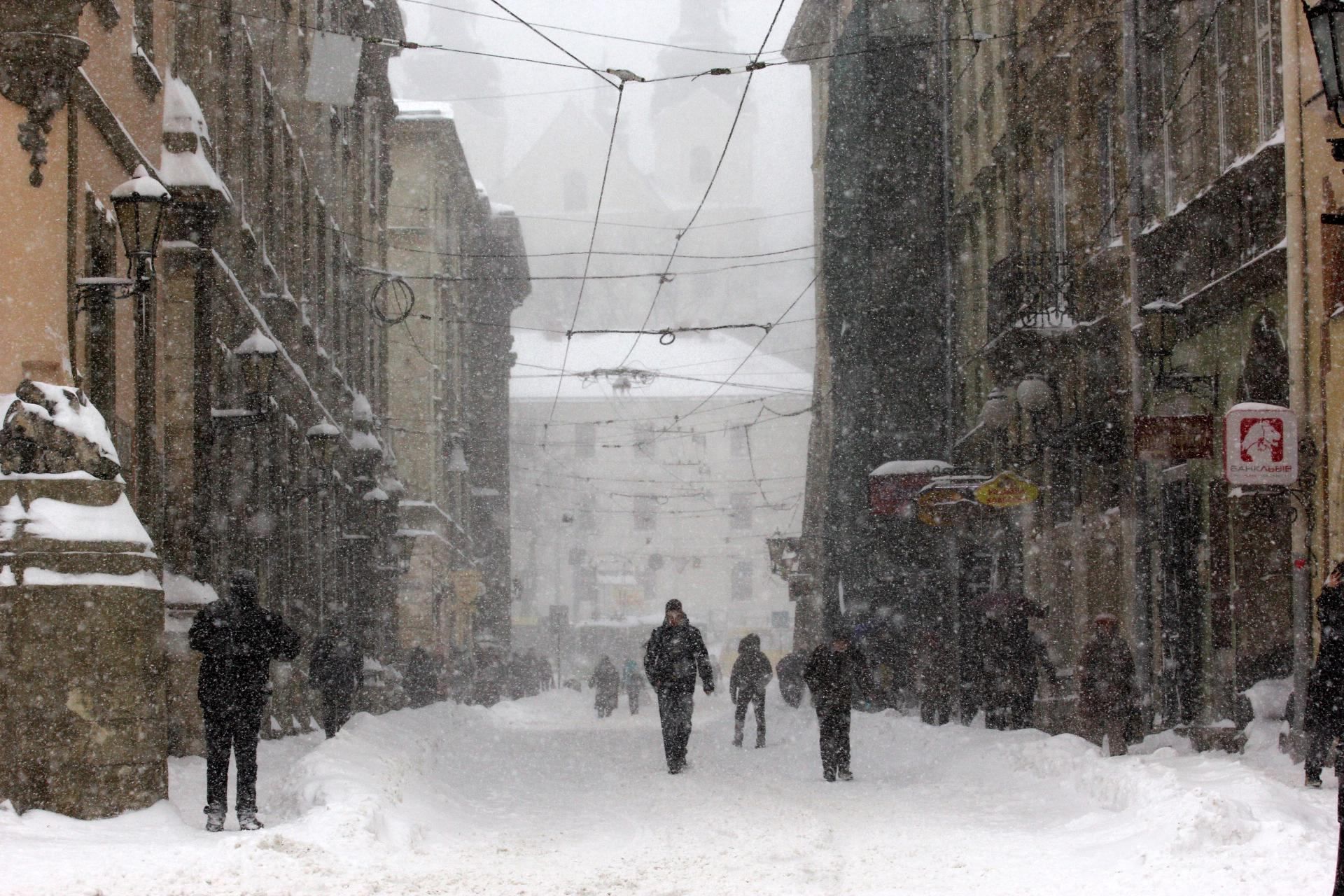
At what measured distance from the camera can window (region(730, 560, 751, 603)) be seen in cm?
8984

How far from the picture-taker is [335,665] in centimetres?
2011

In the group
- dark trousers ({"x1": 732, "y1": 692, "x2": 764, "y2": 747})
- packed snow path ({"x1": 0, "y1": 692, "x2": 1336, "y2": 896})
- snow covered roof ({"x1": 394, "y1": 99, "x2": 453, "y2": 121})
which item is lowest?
dark trousers ({"x1": 732, "y1": 692, "x2": 764, "y2": 747})

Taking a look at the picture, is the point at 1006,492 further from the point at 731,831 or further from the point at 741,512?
the point at 741,512

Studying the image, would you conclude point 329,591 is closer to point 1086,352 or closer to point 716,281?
point 1086,352

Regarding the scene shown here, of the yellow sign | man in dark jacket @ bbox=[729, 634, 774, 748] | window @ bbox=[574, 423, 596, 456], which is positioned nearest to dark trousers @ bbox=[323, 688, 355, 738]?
man in dark jacket @ bbox=[729, 634, 774, 748]

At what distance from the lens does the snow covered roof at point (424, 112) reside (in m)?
50.2

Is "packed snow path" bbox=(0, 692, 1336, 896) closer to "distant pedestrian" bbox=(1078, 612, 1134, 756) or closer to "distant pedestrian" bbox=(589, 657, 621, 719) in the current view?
"distant pedestrian" bbox=(1078, 612, 1134, 756)

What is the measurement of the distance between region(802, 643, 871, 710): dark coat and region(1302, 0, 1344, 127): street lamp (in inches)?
327

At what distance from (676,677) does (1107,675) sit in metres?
4.09

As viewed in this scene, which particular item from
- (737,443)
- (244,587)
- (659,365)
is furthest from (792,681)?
(737,443)

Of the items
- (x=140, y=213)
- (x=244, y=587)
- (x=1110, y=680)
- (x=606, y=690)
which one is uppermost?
(x=140, y=213)

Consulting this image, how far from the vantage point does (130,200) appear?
12.5m

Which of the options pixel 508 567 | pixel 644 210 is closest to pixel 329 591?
pixel 508 567

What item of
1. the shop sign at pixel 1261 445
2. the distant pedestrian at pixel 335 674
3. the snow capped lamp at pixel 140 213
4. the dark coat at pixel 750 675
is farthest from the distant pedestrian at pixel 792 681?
the snow capped lamp at pixel 140 213
